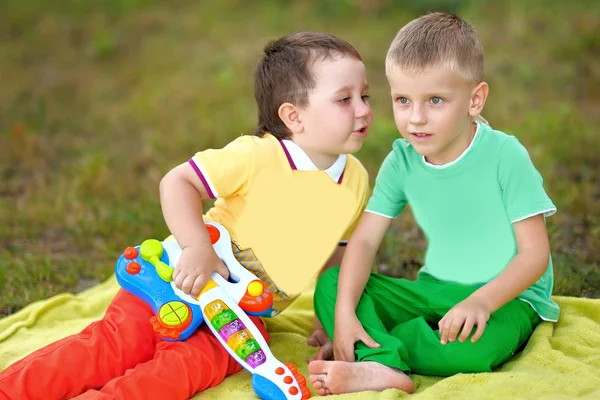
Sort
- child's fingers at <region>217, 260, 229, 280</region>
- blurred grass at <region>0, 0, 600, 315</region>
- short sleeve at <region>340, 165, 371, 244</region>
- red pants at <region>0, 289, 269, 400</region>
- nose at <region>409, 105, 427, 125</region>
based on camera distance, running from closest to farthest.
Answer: red pants at <region>0, 289, 269, 400</region>, nose at <region>409, 105, 427, 125</region>, child's fingers at <region>217, 260, 229, 280</region>, short sleeve at <region>340, 165, 371, 244</region>, blurred grass at <region>0, 0, 600, 315</region>

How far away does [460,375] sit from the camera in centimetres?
200

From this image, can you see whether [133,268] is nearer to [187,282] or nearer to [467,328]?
[187,282]

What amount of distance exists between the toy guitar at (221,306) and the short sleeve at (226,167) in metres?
0.12

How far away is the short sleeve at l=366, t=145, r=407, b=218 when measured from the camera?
89.0 inches

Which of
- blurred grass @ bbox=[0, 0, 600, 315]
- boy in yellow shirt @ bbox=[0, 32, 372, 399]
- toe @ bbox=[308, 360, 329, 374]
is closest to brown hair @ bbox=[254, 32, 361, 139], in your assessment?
boy in yellow shirt @ bbox=[0, 32, 372, 399]

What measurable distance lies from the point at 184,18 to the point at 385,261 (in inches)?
158

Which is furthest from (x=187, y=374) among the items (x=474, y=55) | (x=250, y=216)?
(x=474, y=55)

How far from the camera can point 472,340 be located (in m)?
2.02

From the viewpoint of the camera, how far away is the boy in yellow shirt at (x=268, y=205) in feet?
6.71

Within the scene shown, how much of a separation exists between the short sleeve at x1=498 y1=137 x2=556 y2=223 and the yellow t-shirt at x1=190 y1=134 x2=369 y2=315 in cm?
46

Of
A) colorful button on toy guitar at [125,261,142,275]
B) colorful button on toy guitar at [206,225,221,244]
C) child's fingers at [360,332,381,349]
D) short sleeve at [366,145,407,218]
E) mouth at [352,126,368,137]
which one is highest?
mouth at [352,126,368,137]

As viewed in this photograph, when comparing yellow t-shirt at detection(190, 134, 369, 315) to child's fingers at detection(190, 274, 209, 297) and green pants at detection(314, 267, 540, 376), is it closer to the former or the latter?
green pants at detection(314, 267, 540, 376)

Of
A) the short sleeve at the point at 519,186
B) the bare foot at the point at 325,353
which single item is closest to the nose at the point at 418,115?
the short sleeve at the point at 519,186

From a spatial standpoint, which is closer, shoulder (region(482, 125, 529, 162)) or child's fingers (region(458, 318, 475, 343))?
child's fingers (region(458, 318, 475, 343))
